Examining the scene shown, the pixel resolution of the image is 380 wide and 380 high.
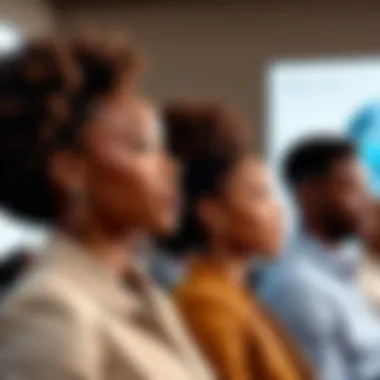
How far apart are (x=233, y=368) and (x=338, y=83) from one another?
1.56 m

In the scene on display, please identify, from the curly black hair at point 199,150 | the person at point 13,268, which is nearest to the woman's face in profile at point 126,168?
the person at point 13,268

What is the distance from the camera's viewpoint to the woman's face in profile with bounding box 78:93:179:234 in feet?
3.73

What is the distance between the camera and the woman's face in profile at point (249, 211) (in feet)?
5.18

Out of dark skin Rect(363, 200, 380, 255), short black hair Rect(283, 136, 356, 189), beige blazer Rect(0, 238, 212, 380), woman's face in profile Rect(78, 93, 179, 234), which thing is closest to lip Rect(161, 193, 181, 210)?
woman's face in profile Rect(78, 93, 179, 234)

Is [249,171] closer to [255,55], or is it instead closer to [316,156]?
[316,156]

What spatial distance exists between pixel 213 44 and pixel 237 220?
1263mm

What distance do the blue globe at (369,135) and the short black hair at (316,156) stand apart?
1.94 feet

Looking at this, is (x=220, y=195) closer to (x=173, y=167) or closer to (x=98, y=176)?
(x=173, y=167)

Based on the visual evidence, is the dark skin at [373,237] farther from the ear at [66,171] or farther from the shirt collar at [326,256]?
the ear at [66,171]

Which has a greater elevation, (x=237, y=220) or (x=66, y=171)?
(x=66, y=171)

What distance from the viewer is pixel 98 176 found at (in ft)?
3.73

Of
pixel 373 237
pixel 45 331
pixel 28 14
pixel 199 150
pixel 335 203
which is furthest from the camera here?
pixel 28 14

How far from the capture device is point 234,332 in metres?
1.37

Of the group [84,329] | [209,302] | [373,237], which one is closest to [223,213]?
[209,302]
